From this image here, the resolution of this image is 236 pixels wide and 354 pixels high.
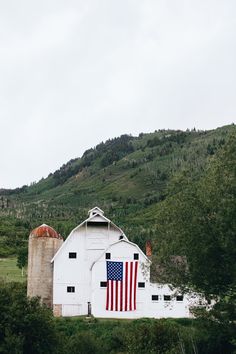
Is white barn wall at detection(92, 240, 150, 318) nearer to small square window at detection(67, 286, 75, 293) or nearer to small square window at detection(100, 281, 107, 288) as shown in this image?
small square window at detection(100, 281, 107, 288)

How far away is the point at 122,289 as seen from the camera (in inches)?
2450

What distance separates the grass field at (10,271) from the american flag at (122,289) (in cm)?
1600

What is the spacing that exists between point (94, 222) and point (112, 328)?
13.3m

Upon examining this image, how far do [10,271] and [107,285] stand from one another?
93.0 feet

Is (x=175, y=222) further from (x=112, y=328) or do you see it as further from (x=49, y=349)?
(x=112, y=328)

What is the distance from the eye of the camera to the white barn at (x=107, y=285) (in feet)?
204

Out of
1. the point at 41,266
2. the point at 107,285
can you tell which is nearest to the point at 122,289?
the point at 107,285

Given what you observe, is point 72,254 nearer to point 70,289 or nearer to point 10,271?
point 70,289

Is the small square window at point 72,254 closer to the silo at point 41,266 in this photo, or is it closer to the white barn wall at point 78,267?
the white barn wall at point 78,267

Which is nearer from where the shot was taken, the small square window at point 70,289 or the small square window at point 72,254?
the small square window at point 70,289

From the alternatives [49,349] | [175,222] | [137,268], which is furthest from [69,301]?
[175,222]

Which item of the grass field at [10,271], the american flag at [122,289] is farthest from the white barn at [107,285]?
the grass field at [10,271]

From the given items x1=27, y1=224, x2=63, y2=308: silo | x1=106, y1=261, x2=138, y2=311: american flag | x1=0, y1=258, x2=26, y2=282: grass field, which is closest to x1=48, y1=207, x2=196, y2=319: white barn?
x1=106, y1=261, x2=138, y2=311: american flag

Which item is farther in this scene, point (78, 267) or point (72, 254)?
point (72, 254)
